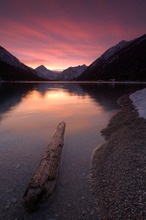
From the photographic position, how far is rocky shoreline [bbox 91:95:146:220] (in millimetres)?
6710

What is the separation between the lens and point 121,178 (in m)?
8.48

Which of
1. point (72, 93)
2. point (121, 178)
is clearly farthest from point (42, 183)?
point (72, 93)

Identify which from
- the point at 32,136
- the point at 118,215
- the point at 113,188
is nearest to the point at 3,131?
the point at 32,136

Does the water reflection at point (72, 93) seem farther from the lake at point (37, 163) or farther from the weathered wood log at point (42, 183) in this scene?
the weathered wood log at point (42, 183)

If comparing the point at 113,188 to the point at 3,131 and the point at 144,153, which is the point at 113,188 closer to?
the point at 144,153

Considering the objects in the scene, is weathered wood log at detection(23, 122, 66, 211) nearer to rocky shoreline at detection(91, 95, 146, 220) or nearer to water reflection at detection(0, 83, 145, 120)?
rocky shoreline at detection(91, 95, 146, 220)

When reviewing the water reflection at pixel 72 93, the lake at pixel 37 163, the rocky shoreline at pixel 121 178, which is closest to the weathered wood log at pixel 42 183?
the lake at pixel 37 163

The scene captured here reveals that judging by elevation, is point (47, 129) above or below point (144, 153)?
below

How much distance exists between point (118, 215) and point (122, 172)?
2628 millimetres

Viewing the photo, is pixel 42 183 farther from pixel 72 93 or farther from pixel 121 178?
pixel 72 93

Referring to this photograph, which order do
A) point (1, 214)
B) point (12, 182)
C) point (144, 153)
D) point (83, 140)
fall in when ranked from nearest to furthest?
point (1, 214)
point (12, 182)
point (144, 153)
point (83, 140)

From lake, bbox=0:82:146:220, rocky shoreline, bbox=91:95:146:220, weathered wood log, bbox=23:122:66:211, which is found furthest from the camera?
lake, bbox=0:82:146:220

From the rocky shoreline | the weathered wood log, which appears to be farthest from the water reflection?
the weathered wood log

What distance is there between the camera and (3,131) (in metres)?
17.0
